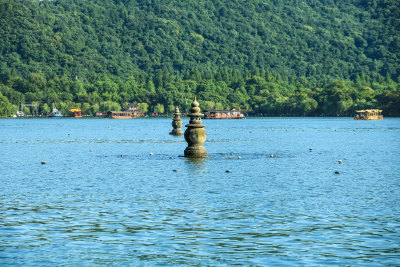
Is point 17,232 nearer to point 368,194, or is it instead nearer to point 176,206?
point 176,206

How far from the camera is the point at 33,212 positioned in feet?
115

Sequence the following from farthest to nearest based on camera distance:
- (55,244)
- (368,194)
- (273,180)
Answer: (273,180) → (368,194) → (55,244)

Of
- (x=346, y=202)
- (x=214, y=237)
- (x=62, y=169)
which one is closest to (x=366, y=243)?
(x=214, y=237)

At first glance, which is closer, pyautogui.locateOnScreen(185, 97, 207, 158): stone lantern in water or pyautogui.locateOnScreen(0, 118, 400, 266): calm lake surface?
pyautogui.locateOnScreen(0, 118, 400, 266): calm lake surface

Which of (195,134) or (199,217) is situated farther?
(195,134)

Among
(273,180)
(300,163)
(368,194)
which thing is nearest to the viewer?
(368,194)

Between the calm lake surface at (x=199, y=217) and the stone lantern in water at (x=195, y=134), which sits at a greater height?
the stone lantern in water at (x=195, y=134)

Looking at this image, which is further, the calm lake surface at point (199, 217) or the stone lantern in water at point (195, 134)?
the stone lantern in water at point (195, 134)

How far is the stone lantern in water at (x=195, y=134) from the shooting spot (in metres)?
66.8

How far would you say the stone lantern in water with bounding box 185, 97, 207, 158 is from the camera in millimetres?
66838

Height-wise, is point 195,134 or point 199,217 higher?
point 195,134

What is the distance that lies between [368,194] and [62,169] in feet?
100

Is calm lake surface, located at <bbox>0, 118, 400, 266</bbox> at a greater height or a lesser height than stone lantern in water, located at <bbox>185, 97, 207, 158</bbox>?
lesser

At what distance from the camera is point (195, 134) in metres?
68.0
